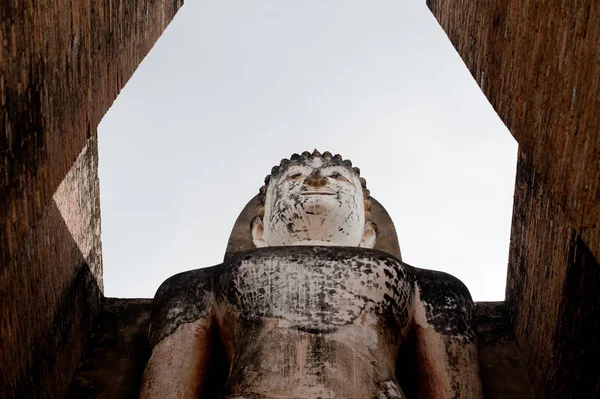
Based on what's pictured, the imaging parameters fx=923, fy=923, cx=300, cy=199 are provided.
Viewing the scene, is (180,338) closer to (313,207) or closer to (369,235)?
(313,207)

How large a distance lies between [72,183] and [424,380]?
2.32 m

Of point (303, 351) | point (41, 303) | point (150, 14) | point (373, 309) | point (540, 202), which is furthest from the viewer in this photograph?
point (150, 14)

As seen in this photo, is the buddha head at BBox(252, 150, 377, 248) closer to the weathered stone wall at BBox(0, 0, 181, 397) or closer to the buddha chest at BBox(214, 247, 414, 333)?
the buddha chest at BBox(214, 247, 414, 333)

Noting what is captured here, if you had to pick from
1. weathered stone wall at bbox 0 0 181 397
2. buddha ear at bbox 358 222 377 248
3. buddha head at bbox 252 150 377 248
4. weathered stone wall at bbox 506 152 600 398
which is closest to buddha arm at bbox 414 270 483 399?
weathered stone wall at bbox 506 152 600 398

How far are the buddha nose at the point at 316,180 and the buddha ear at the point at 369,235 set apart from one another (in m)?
0.55

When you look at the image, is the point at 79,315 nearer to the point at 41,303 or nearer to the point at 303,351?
the point at 41,303

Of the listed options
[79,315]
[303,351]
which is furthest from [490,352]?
[79,315]

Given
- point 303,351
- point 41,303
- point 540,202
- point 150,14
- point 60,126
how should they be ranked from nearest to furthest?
point 60,126
point 303,351
point 41,303
point 540,202
point 150,14

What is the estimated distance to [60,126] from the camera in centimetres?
371

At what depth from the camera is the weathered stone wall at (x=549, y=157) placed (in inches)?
122

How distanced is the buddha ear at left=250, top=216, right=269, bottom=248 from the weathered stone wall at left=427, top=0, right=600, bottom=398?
5.03 ft

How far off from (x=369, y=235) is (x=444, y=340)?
1596 mm

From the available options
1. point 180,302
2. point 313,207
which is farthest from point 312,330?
point 313,207

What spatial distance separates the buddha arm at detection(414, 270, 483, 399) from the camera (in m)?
4.25
